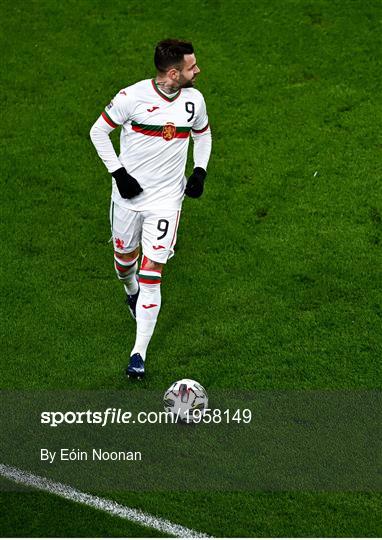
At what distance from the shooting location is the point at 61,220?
1032cm

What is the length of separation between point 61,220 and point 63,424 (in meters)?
2.92

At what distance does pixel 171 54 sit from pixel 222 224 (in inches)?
106

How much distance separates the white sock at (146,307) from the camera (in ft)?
27.1

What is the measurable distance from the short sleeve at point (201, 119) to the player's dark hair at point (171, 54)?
1.43 feet

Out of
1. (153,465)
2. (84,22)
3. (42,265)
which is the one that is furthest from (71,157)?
(153,465)

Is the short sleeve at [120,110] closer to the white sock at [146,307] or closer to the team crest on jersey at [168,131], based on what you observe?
the team crest on jersey at [168,131]

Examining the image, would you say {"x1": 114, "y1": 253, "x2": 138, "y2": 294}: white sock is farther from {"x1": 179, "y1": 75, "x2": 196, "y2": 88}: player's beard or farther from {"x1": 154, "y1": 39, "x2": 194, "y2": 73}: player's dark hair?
{"x1": 154, "y1": 39, "x2": 194, "y2": 73}: player's dark hair

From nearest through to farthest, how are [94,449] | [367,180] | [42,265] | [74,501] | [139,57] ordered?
[74,501]
[94,449]
[42,265]
[367,180]
[139,57]

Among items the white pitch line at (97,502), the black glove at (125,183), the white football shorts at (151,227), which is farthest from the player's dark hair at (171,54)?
the white pitch line at (97,502)

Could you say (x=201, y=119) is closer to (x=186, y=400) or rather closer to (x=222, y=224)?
(x=222, y=224)

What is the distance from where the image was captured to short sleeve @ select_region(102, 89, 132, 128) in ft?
26.3

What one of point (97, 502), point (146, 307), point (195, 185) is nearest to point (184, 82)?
point (195, 185)

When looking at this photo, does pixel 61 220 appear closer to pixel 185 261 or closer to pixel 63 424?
pixel 185 261

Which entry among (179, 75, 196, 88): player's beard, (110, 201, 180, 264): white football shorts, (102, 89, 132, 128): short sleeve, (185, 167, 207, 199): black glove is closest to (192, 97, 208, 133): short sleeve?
(179, 75, 196, 88): player's beard
